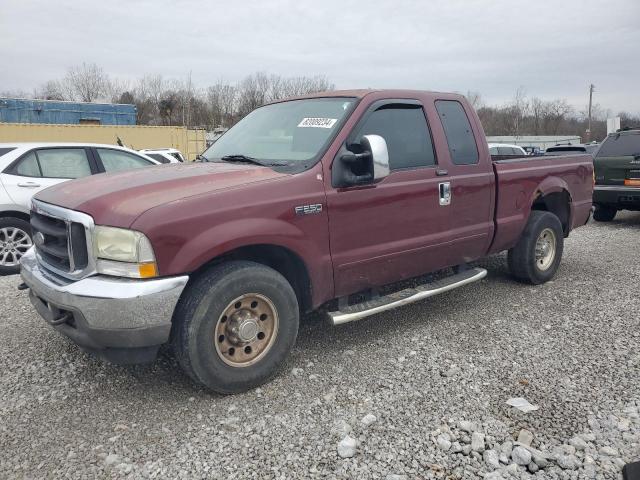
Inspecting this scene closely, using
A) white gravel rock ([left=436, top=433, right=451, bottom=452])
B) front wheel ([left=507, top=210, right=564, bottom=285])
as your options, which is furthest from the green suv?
white gravel rock ([left=436, top=433, right=451, bottom=452])

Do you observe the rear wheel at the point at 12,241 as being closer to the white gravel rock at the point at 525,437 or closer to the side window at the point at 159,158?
the white gravel rock at the point at 525,437

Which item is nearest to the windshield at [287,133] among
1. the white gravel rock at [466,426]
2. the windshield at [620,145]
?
the white gravel rock at [466,426]

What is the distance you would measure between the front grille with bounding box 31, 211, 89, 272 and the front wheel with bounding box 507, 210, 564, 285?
165 inches

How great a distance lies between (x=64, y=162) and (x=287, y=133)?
426 centimetres

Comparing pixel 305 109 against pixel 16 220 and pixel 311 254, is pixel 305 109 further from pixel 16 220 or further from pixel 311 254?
pixel 16 220

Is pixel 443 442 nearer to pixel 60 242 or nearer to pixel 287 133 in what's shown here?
pixel 287 133

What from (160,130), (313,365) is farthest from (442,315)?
(160,130)

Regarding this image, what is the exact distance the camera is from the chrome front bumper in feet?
9.24

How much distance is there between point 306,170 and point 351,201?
0.40 m

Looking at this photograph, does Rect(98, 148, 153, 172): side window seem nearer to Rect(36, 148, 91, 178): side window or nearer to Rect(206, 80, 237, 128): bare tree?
Rect(36, 148, 91, 178): side window

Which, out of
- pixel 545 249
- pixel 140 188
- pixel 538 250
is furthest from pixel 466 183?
pixel 140 188

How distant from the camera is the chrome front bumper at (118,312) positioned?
111 inches

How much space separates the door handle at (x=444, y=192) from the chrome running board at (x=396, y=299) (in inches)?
27.6

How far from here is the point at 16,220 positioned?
21.0 ft
